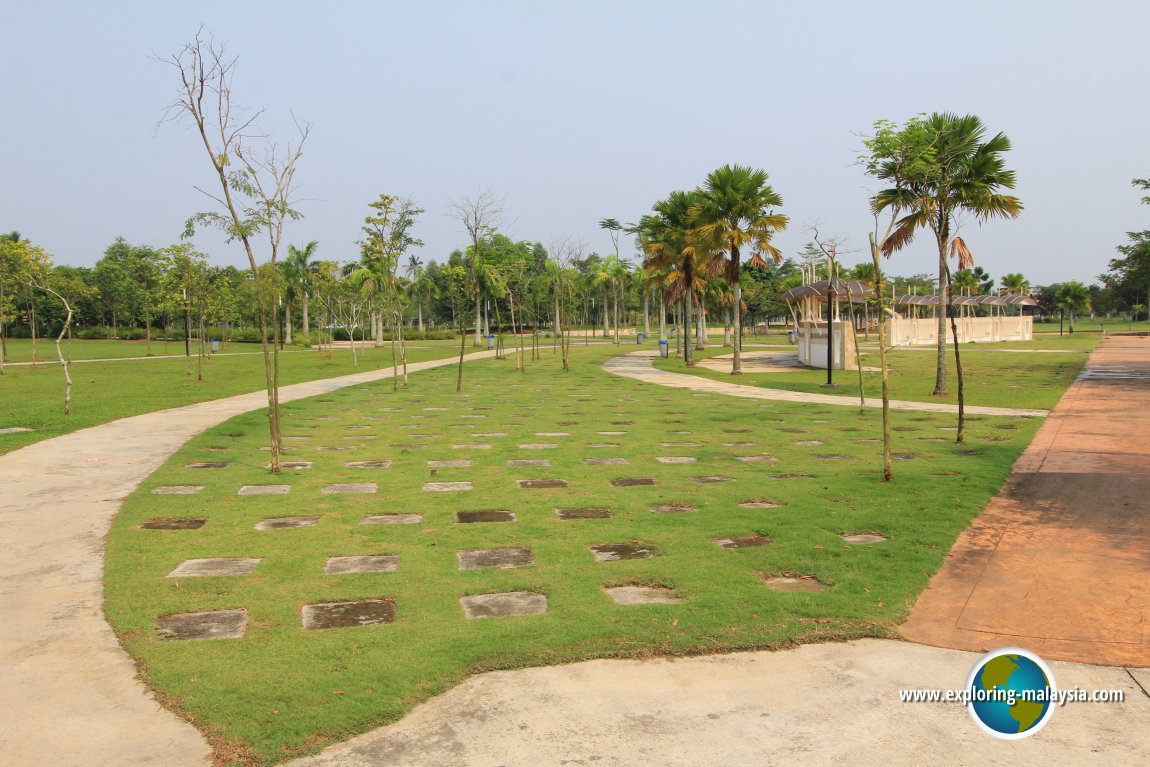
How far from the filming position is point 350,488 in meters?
10.0

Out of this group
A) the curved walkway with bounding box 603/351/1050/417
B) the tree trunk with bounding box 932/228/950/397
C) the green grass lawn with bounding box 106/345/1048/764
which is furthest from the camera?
the tree trunk with bounding box 932/228/950/397

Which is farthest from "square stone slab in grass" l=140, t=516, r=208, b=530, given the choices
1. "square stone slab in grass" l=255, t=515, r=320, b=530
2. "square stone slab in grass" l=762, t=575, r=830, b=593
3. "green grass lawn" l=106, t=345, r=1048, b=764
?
"square stone slab in grass" l=762, t=575, r=830, b=593

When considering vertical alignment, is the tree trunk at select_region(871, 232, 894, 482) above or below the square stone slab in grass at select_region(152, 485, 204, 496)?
above

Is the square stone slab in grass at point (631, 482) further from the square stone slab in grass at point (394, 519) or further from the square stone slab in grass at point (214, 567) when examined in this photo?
the square stone slab in grass at point (214, 567)

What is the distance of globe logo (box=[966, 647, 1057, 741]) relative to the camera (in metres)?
4.19

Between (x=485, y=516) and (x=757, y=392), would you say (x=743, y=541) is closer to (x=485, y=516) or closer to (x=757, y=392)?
(x=485, y=516)

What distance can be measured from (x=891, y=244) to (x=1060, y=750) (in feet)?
64.9

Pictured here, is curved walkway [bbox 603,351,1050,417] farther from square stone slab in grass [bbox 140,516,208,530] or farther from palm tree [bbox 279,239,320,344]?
palm tree [bbox 279,239,320,344]

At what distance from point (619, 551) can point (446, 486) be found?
3.51 meters

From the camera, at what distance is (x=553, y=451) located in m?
12.8

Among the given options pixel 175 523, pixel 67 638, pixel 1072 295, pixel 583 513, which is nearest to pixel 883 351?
pixel 583 513

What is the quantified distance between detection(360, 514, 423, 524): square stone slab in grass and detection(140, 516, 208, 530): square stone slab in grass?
1.67m

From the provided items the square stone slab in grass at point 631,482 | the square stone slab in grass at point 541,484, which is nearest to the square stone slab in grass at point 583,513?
the square stone slab in grass at point 541,484

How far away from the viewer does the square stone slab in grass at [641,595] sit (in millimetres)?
5965
